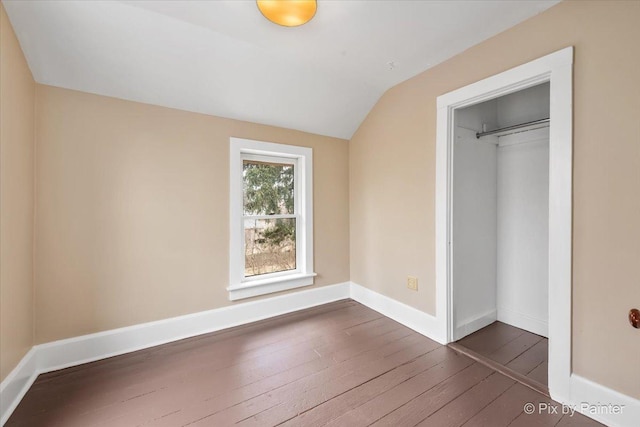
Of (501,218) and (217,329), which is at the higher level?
(501,218)

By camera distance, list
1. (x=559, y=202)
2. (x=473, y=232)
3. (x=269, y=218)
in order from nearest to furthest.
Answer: (x=559, y=202) → (x=473, y=232) → (x=269, y=218)

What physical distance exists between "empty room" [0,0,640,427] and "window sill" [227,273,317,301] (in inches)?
1.0

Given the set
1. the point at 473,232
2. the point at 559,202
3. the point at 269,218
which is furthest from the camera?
the point at 269,218

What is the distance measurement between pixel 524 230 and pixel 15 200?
407 cm

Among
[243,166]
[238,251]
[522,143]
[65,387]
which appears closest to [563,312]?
[522,143]

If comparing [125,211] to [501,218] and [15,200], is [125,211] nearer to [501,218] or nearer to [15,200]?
[15,200]

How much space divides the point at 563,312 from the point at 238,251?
2558mm

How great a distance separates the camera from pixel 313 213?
3.14 meters

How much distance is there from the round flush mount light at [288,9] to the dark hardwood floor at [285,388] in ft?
7.56

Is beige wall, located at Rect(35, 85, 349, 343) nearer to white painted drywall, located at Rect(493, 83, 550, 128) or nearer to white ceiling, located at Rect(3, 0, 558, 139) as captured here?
white ceiling, located at Rect(3, 0, 558, 139)

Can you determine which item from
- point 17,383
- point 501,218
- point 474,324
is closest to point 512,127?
point 501,218

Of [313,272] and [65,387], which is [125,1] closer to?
[65,387]

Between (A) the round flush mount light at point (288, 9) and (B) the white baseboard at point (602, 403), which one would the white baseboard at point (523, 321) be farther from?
(A) the round flush mount light at point (288, 9)

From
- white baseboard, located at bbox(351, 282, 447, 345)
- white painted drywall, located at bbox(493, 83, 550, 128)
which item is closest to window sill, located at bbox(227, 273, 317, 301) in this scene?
white baseboard, located at bbox(351, 282, 447, 345)
